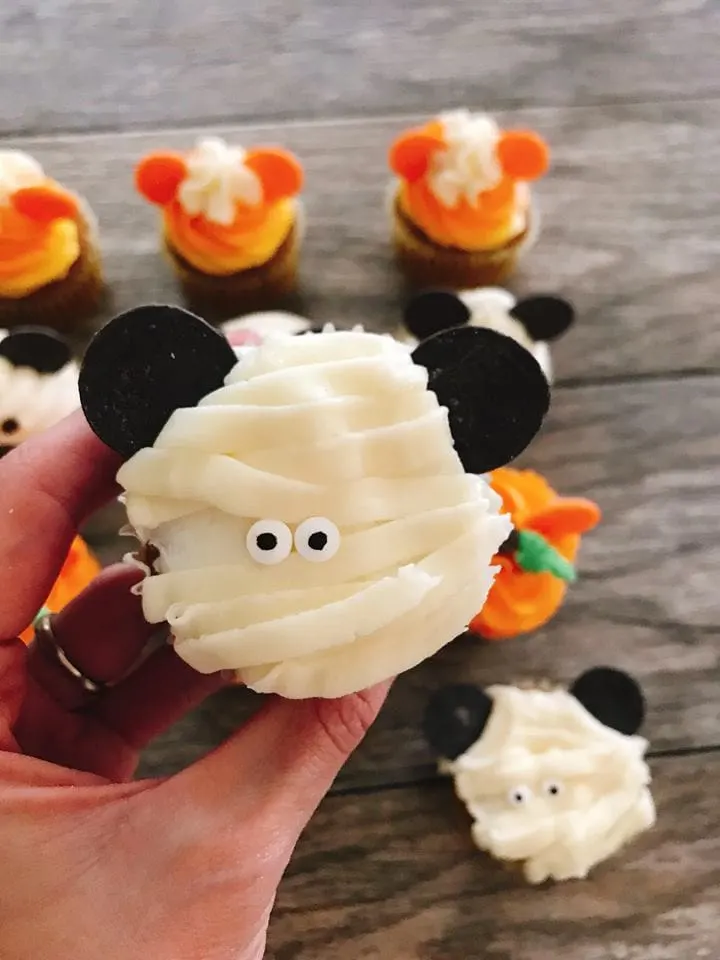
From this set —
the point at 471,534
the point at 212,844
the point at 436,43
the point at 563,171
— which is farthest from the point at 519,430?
the point at 436,43

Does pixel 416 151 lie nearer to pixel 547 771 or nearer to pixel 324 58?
pixel 324 58

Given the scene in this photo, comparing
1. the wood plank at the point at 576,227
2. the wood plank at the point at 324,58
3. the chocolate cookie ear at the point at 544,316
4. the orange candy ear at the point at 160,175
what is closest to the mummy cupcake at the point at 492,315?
the chocolate cookie ear at the point at 544,316

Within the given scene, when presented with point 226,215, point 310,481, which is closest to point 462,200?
point 226,215

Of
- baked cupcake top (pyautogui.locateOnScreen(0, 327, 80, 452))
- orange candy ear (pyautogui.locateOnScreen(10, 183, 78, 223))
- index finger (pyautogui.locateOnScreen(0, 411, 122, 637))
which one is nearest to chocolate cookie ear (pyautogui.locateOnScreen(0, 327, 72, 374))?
baked cupcake top (pyautogui.locateOnScreen(0, 327, 80, 452))

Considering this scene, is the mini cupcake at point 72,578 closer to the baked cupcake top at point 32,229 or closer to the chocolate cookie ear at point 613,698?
the baked cupcake top at point 32,229

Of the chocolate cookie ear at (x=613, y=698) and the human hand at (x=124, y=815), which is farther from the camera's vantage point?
the chocolate cookie ear at (x=613, y=698)

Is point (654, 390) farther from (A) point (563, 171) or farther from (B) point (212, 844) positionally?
(B) point (212, 844)
